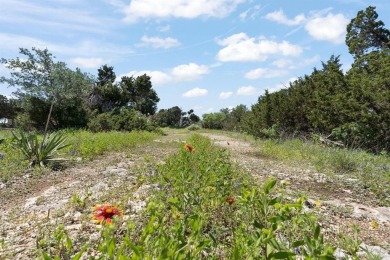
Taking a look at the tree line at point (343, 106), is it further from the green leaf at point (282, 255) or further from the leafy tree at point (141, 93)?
the leafy tree at point (141, 93)

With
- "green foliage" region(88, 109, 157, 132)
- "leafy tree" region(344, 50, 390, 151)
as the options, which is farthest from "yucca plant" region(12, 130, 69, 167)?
"green foliage" region(88, 109, 157, 132)

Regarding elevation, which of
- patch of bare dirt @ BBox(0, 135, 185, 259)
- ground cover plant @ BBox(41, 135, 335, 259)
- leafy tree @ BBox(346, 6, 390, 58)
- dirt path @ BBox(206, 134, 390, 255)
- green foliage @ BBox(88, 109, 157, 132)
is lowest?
dirt path @ BBox(206, 134, 390, 255)

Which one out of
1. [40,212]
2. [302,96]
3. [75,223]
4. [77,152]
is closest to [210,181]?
[75,223]

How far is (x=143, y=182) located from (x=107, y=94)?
26.0 m

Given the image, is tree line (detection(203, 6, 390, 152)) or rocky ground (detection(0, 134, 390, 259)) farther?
tree line (detection(203, 6, 390, 152))

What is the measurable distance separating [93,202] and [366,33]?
2105cm

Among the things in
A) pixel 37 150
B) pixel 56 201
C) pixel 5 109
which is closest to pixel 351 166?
pixel 56 201

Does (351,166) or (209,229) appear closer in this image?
(209,229)

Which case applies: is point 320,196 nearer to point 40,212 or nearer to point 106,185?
point 106,185

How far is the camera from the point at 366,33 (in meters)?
19.8

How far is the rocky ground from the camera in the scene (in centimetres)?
289

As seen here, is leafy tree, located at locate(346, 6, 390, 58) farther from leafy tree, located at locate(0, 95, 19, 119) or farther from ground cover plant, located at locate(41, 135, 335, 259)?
leafy tree, located at locate(0, 95, 19, 119)

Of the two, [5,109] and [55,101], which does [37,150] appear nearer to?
[55,101]

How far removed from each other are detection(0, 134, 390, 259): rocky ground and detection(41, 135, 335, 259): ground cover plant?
0.34 m
